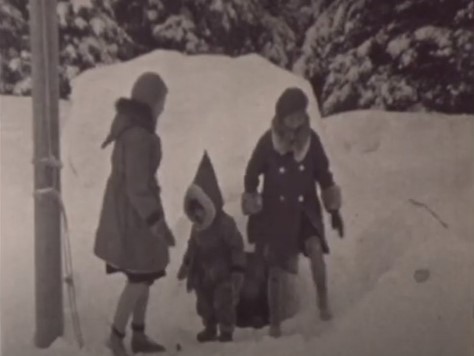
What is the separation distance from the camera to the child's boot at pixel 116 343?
5.54 feet

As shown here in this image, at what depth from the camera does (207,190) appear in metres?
1.69

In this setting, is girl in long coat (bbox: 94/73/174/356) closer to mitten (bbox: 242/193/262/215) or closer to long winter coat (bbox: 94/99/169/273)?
long winter coat (bbox: 94/99/169/273)

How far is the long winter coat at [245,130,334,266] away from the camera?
5.61ft

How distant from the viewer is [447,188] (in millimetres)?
1719

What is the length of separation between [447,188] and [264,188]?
1.02 feet

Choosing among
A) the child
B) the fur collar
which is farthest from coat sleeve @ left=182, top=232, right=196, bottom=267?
the fur collar

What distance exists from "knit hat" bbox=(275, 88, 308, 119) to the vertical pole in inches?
14.7

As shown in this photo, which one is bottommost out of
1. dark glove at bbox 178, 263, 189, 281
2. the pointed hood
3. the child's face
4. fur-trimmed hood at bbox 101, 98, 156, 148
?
dark glove at bbox 178, 263, 189, 281

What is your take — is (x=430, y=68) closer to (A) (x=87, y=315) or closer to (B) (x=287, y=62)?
(B) (x=287, y=62)

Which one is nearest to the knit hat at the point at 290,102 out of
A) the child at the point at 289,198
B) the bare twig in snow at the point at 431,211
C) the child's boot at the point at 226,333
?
the child at the point at 289,198

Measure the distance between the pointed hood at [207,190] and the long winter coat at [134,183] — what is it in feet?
0.22

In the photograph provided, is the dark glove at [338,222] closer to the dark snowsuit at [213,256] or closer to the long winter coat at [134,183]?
the dark snowsuit at [213,256]

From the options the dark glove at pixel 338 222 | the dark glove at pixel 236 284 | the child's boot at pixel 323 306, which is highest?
the dark glove at pixel 338 222

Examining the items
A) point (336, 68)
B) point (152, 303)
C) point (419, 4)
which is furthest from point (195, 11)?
point (152, 303)
